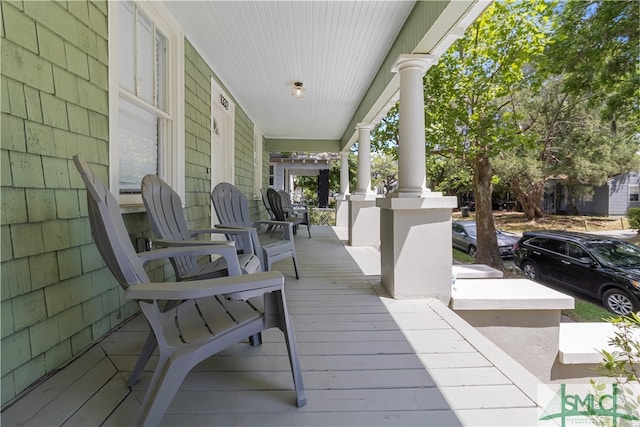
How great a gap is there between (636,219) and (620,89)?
9085mm

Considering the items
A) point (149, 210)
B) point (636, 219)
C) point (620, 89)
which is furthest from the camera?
point (636, 219)

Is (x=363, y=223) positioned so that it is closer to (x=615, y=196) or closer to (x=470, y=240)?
(x=470, y=240)

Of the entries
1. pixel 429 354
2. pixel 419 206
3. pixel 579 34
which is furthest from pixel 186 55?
pixel 579 34

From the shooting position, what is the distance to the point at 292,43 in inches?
134

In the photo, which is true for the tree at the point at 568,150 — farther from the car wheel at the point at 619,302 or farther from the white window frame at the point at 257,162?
the white window frame at the point at 257,162

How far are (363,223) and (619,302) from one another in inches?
165

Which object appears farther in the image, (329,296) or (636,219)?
(636,219)

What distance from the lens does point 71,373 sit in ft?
5.19

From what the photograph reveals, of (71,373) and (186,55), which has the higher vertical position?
(186,55)

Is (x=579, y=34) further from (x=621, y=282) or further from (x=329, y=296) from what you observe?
(x=329, y=296)

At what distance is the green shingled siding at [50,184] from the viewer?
4.51 feet

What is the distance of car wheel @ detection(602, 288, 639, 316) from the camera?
5.04m

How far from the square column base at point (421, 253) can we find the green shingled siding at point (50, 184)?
2050mm

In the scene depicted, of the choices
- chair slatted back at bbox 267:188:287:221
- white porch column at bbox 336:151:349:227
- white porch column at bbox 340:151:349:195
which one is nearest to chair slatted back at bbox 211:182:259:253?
chair slatted back at bbox 267:188:287:221
